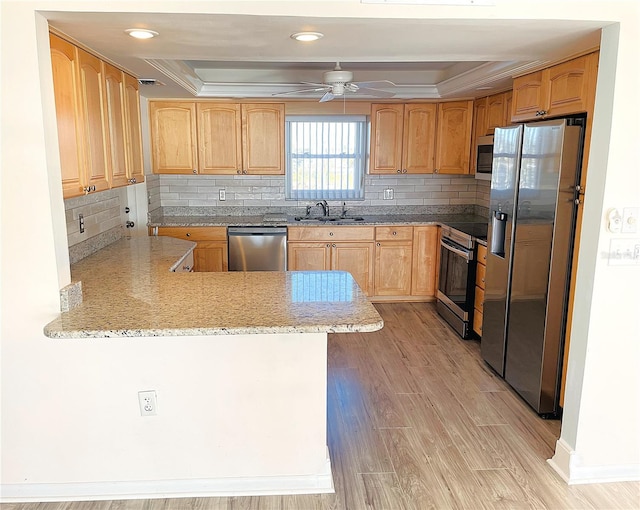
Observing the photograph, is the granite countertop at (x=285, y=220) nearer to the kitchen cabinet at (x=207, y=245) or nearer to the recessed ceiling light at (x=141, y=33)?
the kitchen cabinet at (x=207, y=245)

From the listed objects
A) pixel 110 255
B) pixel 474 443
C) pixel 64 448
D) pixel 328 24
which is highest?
pixel 328 24

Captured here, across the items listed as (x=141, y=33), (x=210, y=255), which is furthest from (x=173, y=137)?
(x=141, y=33)

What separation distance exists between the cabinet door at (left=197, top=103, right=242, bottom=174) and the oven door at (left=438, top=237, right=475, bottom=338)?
2.33 meters

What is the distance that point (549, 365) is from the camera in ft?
9.81

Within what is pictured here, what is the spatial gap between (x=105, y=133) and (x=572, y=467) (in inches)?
121

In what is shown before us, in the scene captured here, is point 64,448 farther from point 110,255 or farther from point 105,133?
point 105,133

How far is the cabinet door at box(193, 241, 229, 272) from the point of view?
495 centimetres

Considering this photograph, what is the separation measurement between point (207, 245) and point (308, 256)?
103 cm

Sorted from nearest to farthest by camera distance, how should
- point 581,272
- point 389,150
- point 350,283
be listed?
point 581,272 < point 350,283 < point 389,150

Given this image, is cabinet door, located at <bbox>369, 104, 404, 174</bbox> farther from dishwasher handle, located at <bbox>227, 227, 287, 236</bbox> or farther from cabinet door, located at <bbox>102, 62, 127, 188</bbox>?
cabinet door, located at <bbox>102, 62, 127, 188</bbox>

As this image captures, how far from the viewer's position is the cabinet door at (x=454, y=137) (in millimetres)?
5195

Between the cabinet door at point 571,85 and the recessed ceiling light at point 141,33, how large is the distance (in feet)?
7.17

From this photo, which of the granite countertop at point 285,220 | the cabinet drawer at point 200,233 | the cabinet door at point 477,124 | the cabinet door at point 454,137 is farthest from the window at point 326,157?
the cabinet door at point 477,124

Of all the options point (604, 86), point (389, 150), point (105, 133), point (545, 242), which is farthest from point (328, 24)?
point (389, 150)
